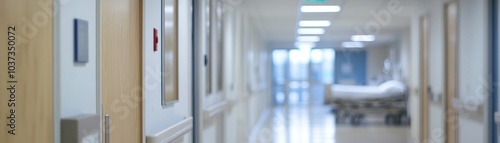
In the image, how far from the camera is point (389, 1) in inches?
287

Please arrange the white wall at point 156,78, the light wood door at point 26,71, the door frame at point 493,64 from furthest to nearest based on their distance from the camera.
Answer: the door frame at point 493,64 < the white wall at point 156,78 < the light wood door at point 26,71

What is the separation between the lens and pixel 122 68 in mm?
2574

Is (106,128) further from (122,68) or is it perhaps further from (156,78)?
(156,78)

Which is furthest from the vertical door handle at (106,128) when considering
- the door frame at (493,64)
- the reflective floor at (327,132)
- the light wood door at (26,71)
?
the reflective floor at (327,132)

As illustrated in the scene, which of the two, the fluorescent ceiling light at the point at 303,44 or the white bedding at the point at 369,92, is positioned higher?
the fluorescent ceiling light at the point at 303,44

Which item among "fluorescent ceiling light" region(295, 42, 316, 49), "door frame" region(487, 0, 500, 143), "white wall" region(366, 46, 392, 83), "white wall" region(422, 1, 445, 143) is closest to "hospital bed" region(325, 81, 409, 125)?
"fluorescent ceiling light" region(295, 42, 316, 49)

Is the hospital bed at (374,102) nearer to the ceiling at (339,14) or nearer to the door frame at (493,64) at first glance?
the ceiling at (339,14)

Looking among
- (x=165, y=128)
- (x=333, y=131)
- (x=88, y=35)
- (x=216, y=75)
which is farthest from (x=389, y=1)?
(x=88, y=35)

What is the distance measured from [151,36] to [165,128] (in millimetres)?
662

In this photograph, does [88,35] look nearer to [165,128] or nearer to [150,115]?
[150,115]

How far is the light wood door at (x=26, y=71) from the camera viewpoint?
5.91 feet

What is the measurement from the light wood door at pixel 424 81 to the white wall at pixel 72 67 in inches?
234

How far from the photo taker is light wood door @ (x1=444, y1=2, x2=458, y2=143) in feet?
17.9

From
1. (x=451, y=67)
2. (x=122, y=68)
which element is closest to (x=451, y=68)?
(x=451, y=67)
